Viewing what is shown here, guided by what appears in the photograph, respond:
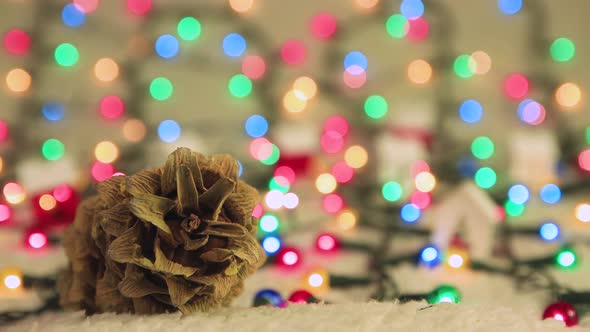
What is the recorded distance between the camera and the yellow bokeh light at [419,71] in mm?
1258

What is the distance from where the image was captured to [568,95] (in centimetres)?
124

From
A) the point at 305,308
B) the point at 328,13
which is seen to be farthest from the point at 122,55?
the point at 305,308

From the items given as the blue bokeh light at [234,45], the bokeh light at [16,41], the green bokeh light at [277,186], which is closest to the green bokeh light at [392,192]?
the green bokeh light at [277,186]

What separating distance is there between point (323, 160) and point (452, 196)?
0.43 metres

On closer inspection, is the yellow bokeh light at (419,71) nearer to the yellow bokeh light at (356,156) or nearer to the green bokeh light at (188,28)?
the yellow bokeh light at (356,156)

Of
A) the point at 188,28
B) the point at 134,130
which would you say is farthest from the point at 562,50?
the point at 134,130

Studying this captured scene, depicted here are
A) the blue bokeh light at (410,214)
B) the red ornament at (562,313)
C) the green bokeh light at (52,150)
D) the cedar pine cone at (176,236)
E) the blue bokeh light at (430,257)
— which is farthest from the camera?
the green bokeh light at (52,150)

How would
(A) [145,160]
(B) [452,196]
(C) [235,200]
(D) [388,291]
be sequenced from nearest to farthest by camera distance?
(C) [235,200] → (D) [388,291] → (B) [452,196] → (A) [145,160]

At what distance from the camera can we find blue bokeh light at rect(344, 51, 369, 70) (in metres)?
1.24

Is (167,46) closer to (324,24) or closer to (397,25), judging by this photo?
(324,24)

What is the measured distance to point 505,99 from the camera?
126 centimetres

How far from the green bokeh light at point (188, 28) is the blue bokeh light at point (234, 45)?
6cm

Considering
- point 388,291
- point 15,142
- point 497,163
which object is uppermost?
point 15,142

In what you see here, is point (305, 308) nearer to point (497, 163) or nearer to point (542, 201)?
point (542, 201)
